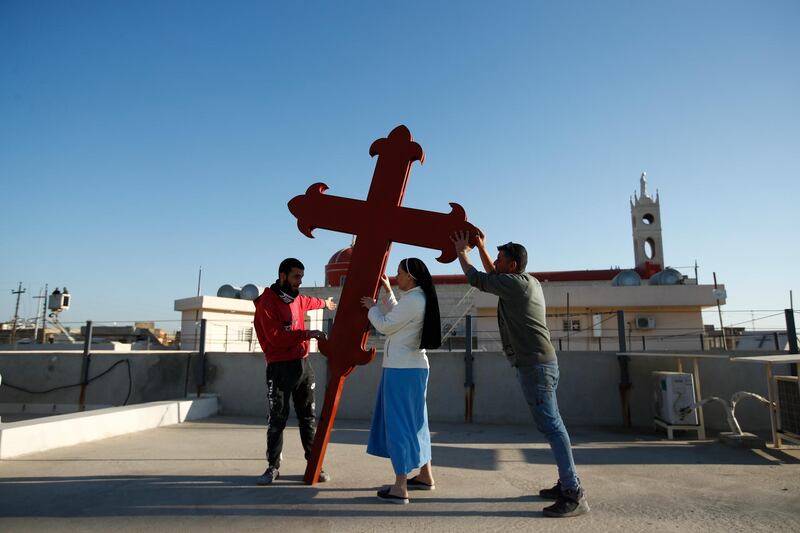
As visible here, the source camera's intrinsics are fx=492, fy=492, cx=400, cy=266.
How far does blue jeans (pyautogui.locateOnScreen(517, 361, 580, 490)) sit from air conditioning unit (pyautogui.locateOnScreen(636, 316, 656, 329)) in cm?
1849

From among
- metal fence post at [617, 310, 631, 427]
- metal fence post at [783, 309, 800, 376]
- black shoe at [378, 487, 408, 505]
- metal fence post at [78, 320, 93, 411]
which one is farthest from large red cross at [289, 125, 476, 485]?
metal fence post at [78, 320, 93, 411]

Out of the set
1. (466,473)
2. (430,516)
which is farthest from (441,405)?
(430,516)

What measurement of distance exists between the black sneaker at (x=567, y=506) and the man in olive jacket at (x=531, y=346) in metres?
0.01

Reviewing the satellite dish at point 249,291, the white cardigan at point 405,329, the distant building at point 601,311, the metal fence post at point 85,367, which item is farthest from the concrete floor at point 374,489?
the satellite dish at point 249,291

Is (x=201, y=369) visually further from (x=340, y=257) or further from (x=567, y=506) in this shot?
(x=340, y=257)

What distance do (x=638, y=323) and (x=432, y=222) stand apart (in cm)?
1870

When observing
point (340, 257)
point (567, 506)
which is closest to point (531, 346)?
point (567, 506)

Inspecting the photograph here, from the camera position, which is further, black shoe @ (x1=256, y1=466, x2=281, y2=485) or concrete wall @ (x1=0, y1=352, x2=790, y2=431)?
concrete wall @ (x1=0, y1=352, x2=790, y2=431)

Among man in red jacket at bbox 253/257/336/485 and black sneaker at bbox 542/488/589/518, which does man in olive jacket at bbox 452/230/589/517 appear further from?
man in red jacket at bbox 253/257/336/485

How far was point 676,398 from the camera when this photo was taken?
638cm

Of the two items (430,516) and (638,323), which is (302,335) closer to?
(430,516)

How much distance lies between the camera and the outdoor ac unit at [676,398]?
20.7 ft

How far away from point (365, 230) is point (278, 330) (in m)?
1.11

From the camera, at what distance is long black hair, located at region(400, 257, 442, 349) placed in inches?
140
